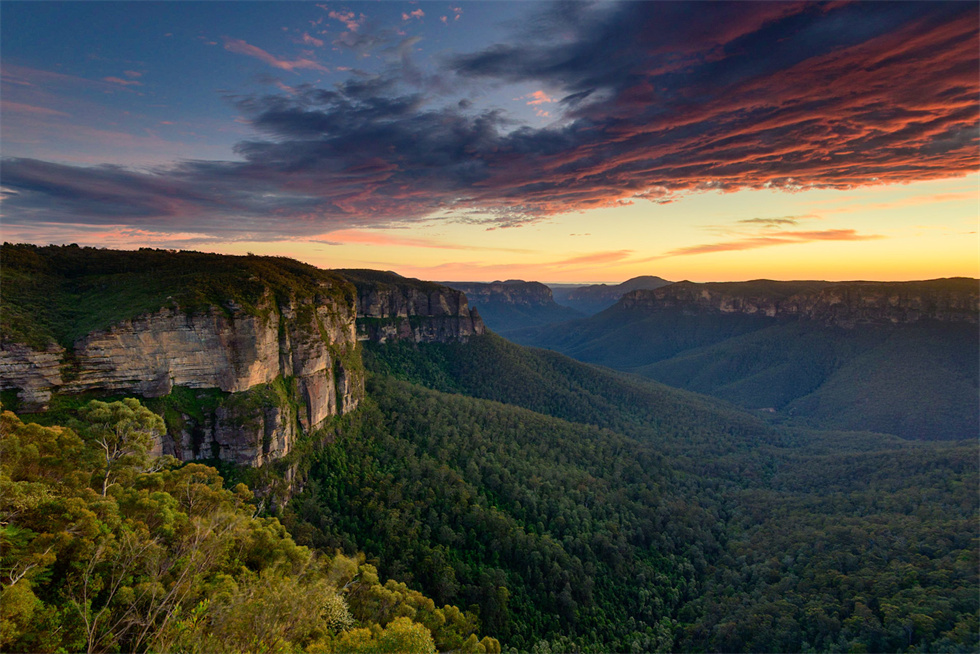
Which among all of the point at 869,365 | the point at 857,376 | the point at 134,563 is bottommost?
the point at 857,376

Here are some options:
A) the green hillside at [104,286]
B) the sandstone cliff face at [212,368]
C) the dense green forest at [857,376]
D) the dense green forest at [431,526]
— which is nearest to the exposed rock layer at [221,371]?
the sandstone cliff face at [212,368]

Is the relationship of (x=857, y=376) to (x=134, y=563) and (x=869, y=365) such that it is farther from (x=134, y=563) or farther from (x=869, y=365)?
(x=134, y=563)

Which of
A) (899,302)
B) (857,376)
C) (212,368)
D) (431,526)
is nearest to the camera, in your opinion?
(212,368)

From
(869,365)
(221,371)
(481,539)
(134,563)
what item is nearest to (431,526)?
(481,539)

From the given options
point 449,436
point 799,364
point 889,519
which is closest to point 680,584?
point 889,519

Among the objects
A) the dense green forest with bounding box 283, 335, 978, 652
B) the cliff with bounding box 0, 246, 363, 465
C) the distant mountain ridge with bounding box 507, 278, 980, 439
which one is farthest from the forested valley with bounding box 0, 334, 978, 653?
the distant mountain ridge with bounding box 507, 278, 980, 439

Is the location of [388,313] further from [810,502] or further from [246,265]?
[810,502]

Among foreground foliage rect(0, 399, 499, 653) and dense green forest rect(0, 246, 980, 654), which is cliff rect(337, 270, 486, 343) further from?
foreground foliage rect(0, 399, 499, 653)

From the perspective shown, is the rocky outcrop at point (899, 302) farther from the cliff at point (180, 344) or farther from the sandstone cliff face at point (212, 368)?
the sandstone cliff face at point (212, 368)
